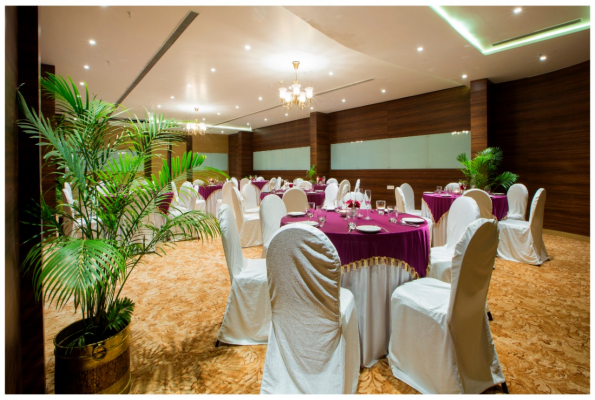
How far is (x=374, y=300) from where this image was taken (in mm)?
2082

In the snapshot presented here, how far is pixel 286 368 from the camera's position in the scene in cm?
166

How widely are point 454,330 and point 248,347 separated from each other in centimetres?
137

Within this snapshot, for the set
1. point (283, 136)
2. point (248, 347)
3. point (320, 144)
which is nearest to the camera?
point (248, 347)

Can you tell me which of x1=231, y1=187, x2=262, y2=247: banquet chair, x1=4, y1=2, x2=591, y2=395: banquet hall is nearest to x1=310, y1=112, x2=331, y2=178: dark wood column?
x1=4, y1=2, x2=591, y2=395: banquet hall

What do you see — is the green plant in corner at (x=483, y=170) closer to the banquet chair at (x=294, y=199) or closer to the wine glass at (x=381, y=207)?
the banquet chair at (x=294, y=199)

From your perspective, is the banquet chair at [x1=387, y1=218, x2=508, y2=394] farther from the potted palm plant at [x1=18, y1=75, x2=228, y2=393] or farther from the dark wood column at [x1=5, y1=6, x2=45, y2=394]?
the dark wood column at [x1=5, y1=6, x2=45, y2=394]

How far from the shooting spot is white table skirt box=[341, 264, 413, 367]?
2.06 m

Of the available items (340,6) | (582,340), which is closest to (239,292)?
(582,340)

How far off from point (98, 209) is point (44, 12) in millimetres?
4167

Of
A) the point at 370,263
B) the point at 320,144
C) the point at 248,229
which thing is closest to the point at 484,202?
the point at 370,263

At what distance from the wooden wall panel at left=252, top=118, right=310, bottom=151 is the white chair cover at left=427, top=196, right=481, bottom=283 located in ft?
31.4

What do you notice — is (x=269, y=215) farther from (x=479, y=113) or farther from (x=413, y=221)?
(x=479, y=113)

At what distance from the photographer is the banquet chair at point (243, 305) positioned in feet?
7.43

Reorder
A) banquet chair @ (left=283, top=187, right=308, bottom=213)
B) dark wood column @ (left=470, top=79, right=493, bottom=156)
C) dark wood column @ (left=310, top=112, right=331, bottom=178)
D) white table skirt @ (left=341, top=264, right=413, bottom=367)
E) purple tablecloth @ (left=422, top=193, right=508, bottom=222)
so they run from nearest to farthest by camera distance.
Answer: white table skirt @ (left=341, top=264, right=413, bottom=367)
purple tablecloth @ (left=422, top=193, right=508, bottom=222)
banquet chair @ (left=283, top=187, right=308, bottom=213)
dark wood column @ (left=470, top=79, right=493, bottom=156)
dark wood column @ (left=310, top=112, right=331, bottom=178)
